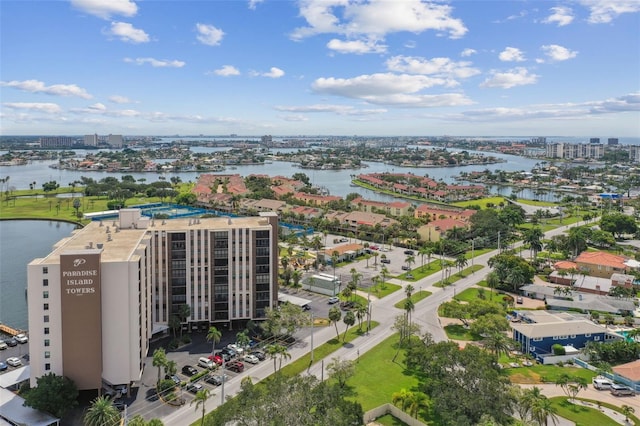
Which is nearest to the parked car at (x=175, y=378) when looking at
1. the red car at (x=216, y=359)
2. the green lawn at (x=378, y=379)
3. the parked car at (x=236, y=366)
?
the red car at (x=216, y=359)

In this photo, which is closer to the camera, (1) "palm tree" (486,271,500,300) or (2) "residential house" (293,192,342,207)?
(1) "palm tree" (486,271,500,300)

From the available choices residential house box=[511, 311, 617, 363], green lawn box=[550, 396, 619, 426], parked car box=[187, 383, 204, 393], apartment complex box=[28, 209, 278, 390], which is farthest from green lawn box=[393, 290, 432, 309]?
parked car box=[187, 383, 204, 393]

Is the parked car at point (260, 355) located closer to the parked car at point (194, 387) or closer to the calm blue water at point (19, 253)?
the parked car at point (194, 387)

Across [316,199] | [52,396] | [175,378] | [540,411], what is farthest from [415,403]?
[316,199]

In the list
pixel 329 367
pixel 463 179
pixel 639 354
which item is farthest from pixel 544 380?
pixel 463 179

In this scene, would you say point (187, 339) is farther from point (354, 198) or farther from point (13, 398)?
point (354, 198)

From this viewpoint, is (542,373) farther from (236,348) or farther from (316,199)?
(316,199)

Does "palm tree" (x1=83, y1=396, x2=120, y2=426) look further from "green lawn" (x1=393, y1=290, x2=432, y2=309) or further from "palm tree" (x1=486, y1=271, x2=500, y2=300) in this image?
"palm tree" (x1=486, y1=271, x2=500, y2=300)
